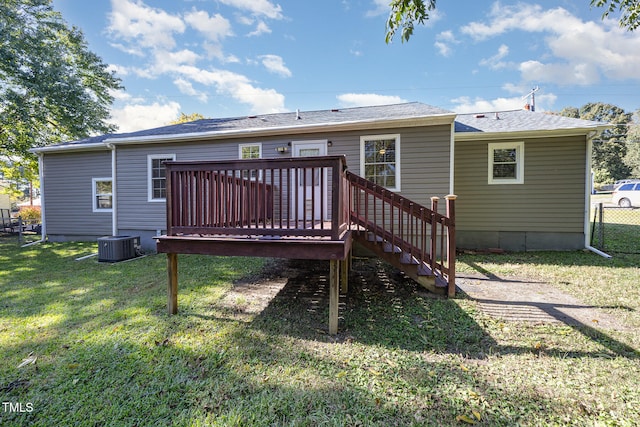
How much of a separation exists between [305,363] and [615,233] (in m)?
11.9

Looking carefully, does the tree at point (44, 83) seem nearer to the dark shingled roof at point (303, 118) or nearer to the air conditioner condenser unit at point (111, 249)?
the dark shingled roof at point (303, 118)

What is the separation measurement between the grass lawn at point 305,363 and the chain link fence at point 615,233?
324cm

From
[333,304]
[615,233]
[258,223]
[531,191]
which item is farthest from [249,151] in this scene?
[615,233]

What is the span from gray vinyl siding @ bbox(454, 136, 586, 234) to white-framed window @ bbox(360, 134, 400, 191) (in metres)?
2.09

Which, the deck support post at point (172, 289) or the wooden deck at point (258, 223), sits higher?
the wooden deck at point (258, 223)

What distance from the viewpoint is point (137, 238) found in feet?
24.2

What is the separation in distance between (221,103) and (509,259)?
17098mm

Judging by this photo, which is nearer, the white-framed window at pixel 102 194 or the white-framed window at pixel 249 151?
the white-framed window at pixel 249 151

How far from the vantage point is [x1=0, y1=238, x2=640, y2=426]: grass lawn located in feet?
6.04

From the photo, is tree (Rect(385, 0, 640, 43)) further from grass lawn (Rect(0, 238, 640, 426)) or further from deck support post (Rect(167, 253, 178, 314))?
deck support post (Rect(167, 253, 178, 314))

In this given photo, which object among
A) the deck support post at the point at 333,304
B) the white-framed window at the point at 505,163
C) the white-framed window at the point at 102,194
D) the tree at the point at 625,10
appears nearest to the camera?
the deck support post at the point at 333,304

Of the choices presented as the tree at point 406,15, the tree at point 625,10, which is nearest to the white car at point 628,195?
the tree at point 625,10

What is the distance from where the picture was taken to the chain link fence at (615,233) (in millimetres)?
6746

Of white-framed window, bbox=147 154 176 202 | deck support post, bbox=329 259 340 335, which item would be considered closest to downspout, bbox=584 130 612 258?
deck support post, bbox=329 259 340 335
